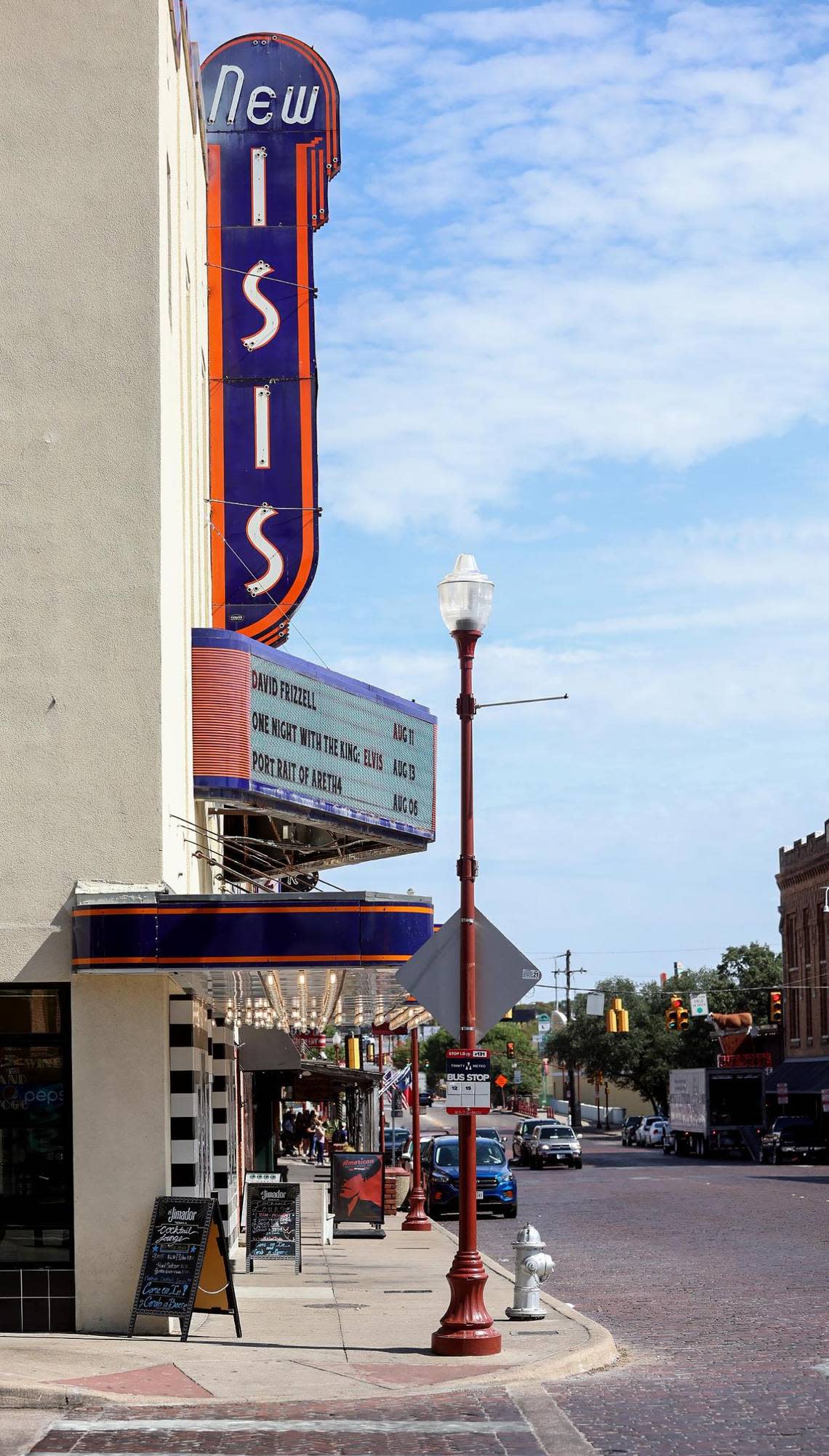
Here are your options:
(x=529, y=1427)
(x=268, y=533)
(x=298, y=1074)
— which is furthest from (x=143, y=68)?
(x=298, y=1074)

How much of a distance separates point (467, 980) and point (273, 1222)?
297 inches

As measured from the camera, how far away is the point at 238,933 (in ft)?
45.0

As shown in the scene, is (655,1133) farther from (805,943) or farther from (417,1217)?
(417,1217)

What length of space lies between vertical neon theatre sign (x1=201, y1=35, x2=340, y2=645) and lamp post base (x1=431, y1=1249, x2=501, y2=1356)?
27.4 feet

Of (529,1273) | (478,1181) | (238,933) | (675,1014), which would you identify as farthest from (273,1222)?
(675,1014)

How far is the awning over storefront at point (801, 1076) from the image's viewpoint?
6594cm

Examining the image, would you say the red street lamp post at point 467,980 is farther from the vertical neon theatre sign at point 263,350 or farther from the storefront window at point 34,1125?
the vertical neon theatre sign at point 263,350

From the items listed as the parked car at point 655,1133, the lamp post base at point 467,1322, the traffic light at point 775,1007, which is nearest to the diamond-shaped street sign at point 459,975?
the lamp post base at point 467,1322

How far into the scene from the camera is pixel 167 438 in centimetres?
1527

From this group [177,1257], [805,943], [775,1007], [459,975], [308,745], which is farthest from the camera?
[805,943]

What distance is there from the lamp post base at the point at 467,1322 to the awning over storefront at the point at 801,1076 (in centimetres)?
5287

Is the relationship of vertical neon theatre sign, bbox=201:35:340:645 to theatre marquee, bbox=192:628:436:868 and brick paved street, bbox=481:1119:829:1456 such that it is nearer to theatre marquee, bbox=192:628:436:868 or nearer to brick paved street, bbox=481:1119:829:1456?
theatre marquee, bbox=192:628:436:868

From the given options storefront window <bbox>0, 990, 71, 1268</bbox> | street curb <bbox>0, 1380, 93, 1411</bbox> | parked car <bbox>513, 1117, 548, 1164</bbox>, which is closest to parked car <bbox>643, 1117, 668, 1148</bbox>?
parked car <bbox>513, 1117, 548, 1164</bbox>

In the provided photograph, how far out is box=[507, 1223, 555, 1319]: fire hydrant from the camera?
1508cm
